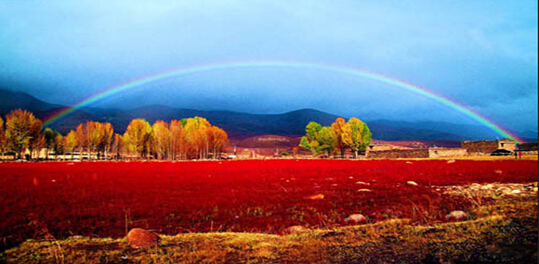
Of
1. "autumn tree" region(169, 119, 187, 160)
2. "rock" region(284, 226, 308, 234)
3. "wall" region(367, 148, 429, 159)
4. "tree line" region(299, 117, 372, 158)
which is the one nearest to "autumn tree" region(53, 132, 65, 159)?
"autumn tree" region(169, 119, 187, 160)

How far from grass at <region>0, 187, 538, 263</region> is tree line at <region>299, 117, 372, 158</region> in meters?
78.2

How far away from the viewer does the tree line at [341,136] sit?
84.4 metres

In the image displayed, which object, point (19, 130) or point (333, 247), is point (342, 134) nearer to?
point (19, 130)

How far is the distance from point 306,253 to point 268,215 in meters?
3.74

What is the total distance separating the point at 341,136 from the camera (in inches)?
3425

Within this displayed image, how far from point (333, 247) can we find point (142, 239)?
349 cm

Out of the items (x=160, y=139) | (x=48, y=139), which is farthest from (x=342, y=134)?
(x=48, y=139)

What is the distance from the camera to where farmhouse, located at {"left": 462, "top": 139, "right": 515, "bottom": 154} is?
71625 mm

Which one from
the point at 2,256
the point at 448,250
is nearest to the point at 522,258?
the point at 448,250

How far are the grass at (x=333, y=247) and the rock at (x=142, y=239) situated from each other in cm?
14

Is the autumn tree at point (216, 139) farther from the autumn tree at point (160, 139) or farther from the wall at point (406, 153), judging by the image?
the wall at point (406, 153)

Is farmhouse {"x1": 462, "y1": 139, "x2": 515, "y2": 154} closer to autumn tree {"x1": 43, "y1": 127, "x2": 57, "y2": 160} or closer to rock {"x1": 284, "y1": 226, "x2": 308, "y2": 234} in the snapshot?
rock {"x1": 284, "y1": 226, "x2": 308, "y2": 234}

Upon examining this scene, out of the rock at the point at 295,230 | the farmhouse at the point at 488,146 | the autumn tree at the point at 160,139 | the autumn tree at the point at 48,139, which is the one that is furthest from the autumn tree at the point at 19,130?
the farmhouse at the point at 488,146

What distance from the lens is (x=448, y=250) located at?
16.8 feet
